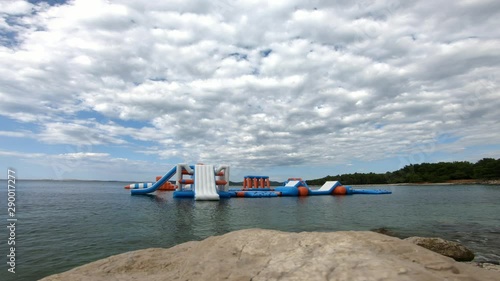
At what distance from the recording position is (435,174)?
98562 millimetres

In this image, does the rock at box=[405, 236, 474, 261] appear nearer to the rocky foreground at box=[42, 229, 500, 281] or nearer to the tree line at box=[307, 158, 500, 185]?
the rocky foreground at box=[42, 229, 500, 281]

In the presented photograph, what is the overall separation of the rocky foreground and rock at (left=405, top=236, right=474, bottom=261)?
5.73 metres

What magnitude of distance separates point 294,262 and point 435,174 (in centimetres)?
11472

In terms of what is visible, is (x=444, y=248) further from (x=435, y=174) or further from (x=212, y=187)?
(x=435, y=174)

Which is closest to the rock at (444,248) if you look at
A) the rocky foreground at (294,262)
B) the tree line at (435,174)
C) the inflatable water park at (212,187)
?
the rocky foreground at (294,262)

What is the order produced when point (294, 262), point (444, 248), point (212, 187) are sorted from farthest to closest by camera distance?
point (212, 187) < point (444, 248) < point (294, 262)

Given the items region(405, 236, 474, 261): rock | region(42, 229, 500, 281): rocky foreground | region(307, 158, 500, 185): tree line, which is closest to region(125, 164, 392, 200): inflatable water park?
region(405, 236, 474, 261): rock

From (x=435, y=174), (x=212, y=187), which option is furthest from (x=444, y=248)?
(x=435, y=174)

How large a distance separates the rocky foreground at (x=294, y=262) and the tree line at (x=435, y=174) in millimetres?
104550

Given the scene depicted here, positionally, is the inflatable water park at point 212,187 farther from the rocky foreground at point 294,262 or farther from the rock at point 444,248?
the rocky foreground at point 294,262

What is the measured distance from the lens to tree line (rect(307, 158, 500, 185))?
84812 mm

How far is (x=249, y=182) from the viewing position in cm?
5703

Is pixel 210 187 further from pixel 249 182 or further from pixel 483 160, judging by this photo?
pixel 483 160

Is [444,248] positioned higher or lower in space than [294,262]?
lower
